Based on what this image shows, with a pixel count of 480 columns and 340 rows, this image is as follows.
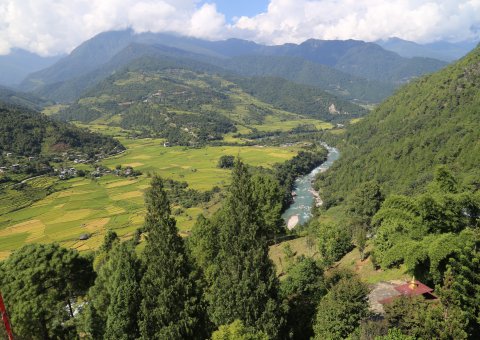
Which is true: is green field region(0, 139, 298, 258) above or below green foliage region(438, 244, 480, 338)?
below

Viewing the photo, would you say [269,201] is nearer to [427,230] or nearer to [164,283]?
[427,230]

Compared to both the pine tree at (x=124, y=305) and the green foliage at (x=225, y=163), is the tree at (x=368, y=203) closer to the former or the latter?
the pine tree at (x=124, y=305)

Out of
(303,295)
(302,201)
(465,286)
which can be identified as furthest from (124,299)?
(302,201)

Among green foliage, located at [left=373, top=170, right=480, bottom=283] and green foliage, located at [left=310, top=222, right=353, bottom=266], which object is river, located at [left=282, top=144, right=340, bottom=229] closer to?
green foliage, located at [left=310, top=222, right=353, bottom=266]

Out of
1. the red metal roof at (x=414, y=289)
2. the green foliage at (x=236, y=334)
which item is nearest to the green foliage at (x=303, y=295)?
the green foliage at (x=236, y=334)

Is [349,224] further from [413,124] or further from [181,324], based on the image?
[413,124]

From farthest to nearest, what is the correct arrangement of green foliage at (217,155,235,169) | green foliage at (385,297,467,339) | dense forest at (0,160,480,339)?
green foliage at (217,155,235,169)
dense forest at (0,160,480,339)
green foliage at (385,297,467,339)

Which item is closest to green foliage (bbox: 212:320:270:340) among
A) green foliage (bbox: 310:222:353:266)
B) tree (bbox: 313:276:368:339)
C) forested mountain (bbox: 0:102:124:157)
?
tree (bbox: 313:276:368:339)
